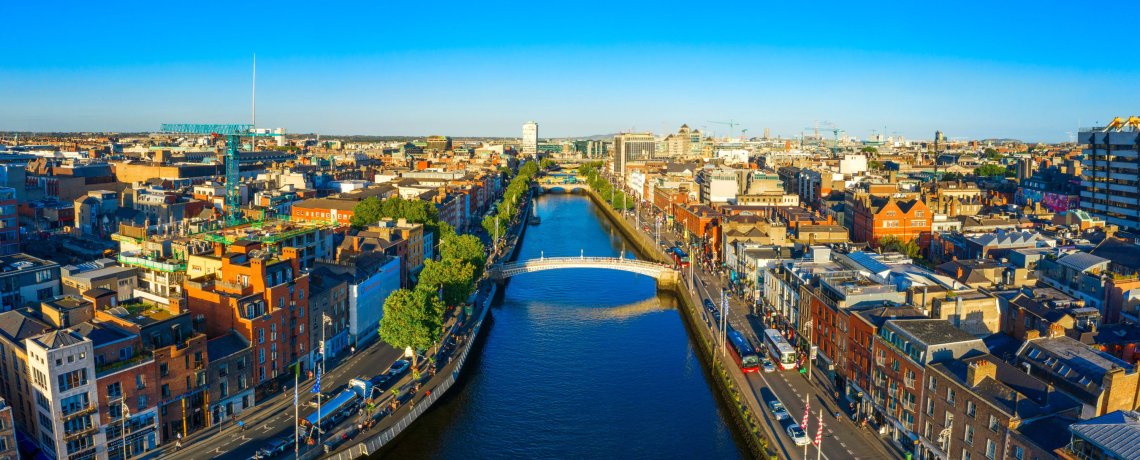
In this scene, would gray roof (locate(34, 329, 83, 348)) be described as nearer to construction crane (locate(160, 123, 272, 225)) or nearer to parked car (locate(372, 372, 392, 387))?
parked car (locate(372, 372, 392, 387))

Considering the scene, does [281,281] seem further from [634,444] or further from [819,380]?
[819,380]

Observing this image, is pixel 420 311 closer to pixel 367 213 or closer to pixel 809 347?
pixel 809 347

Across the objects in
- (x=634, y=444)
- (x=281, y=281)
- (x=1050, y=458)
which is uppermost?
(x=281, y=281)

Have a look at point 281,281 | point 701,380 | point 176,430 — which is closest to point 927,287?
point 701,380

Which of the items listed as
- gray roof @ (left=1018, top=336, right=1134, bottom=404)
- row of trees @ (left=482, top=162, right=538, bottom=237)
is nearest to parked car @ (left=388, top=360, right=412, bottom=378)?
gray roof @ (left=1018, top=336, right=1134, bottom=404)

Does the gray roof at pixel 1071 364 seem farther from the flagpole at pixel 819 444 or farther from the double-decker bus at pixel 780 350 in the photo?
the double-decker bus at pixel 780 350

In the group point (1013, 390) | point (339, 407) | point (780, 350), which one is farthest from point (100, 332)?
point (1013, 390)
